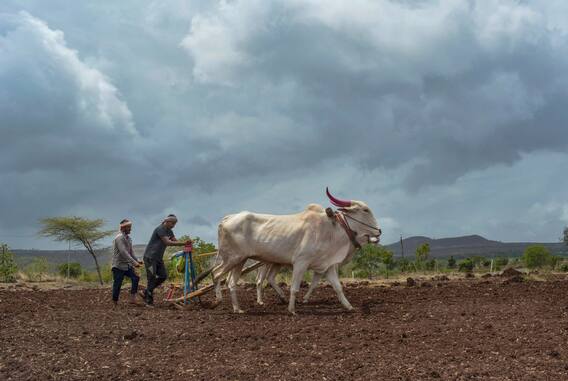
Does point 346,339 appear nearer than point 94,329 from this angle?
Yes

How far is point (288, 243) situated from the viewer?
37.0 feet

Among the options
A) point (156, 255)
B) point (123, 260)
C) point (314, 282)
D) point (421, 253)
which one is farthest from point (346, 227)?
point (421, 253)

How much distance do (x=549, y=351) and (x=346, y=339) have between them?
238cm

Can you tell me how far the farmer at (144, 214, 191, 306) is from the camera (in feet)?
40.7

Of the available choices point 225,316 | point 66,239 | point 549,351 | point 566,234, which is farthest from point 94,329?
point 566,234

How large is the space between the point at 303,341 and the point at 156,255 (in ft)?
16.4

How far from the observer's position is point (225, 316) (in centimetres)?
1072

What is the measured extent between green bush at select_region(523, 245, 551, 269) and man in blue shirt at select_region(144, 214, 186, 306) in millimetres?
22647

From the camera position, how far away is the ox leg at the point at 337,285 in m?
11.0

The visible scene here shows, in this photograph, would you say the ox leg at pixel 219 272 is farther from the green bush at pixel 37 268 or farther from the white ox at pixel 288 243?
the green bush at pixel 37 268

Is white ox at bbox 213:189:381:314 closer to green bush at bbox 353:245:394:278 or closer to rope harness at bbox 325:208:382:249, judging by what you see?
rope harness at bbox 325:208:382:249

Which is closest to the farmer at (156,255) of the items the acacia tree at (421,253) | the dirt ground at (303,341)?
the dirt ground at (303,341)

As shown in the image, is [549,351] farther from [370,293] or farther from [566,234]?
[566,234]

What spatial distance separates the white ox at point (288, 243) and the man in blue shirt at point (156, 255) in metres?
1.39
